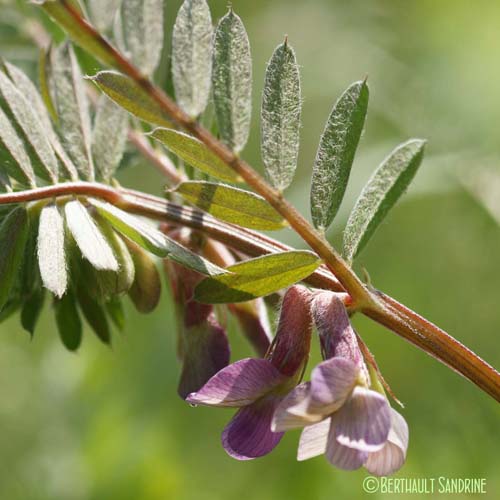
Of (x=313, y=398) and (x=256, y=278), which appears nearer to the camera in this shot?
(x=313, y=398)

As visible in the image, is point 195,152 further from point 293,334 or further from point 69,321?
point 69,321

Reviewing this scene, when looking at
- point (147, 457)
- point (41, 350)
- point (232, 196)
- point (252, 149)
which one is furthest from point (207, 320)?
point (252, 149)

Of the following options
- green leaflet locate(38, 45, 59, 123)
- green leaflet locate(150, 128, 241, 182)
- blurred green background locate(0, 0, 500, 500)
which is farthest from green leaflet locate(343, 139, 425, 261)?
blurred green background locate(0, 0, 500, 500)

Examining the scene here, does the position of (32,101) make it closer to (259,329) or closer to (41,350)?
(259,329)

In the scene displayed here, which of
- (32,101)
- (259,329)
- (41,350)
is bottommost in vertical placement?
(41,350)

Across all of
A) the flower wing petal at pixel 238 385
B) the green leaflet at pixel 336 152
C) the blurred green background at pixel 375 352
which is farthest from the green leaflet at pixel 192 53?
the blurred green background at pixel 375 352

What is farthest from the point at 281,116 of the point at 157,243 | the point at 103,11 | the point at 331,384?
the point at 103,11

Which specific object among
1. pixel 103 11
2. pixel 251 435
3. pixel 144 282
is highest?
pixel 103 11

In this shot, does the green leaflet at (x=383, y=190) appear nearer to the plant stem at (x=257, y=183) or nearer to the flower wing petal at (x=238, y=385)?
the plant stem at (x=257, y=183)
